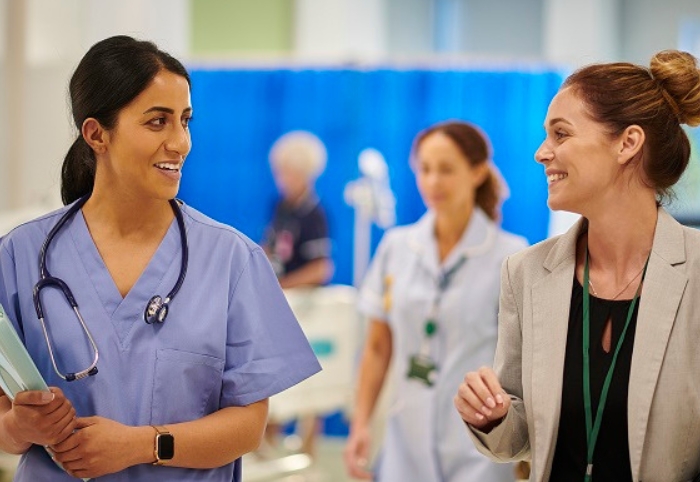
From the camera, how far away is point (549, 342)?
201 centimetres

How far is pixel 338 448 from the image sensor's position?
22.8ft

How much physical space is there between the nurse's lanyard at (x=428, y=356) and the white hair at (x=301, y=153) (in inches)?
122

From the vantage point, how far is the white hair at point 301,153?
21.2ft

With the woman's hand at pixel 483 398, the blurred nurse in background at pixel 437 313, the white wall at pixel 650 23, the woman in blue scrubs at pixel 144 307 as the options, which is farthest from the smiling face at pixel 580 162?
the white wall at pixel 650 23

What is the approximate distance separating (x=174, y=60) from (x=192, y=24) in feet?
22.7

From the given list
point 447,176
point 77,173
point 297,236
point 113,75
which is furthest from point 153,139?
point 297,236

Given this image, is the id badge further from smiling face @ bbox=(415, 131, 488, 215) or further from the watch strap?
the watch strap

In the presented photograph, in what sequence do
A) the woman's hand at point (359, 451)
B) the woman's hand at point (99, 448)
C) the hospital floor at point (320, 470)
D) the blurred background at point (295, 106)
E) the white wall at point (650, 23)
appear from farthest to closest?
the white wall at point (650, 23) < the hospital floor at point (320, 470) < the blurred background at point (295, 106) < the woman's hand at point (359, 451) < the woman's hand at point (99, 448)

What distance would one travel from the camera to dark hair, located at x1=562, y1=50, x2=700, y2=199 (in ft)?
6.62

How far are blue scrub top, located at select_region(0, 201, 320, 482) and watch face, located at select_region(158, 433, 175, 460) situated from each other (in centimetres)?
6

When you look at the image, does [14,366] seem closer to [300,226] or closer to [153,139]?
[153,139]

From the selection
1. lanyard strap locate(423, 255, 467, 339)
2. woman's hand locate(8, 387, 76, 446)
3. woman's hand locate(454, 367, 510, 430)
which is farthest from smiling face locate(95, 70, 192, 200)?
lanyard strap locate(423, 255, 467, 339)

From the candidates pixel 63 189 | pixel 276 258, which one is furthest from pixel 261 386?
pixel 276 258

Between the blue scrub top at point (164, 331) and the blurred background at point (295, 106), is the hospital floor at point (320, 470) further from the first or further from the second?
the blue scrub top at point (164, 331)
